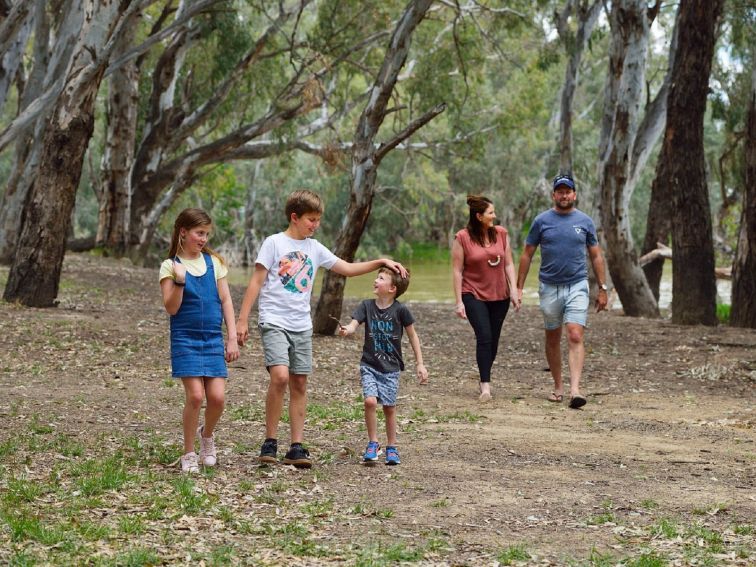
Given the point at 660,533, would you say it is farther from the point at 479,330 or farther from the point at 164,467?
the point at 479,330

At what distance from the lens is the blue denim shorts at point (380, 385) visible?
7141 mm

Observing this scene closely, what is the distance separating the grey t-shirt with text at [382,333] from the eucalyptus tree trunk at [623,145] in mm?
12864

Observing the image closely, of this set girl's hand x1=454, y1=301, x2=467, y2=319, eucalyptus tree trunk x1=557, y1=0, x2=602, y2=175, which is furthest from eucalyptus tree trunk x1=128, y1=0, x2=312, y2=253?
girl's hand x1=454, y1=301, x2=467, y2=319

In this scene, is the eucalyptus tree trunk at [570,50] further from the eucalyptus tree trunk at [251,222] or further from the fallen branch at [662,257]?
the eucalyptus tree trunk at [251,222]

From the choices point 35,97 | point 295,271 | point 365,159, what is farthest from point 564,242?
point 35,97

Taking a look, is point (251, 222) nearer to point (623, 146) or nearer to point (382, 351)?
point (623, 146)

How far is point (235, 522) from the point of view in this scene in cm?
580

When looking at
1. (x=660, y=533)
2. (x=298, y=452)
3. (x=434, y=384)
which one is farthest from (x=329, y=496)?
(x=434, y=384)

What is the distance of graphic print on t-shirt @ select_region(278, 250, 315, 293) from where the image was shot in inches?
278

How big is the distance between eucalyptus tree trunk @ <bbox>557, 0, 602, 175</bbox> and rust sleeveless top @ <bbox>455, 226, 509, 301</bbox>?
43.7ft

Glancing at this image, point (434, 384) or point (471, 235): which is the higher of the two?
point (471, 235)

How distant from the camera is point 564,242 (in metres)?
9.93

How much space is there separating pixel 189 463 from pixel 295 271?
1.27 metres

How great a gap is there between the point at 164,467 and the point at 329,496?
1.11 meters
